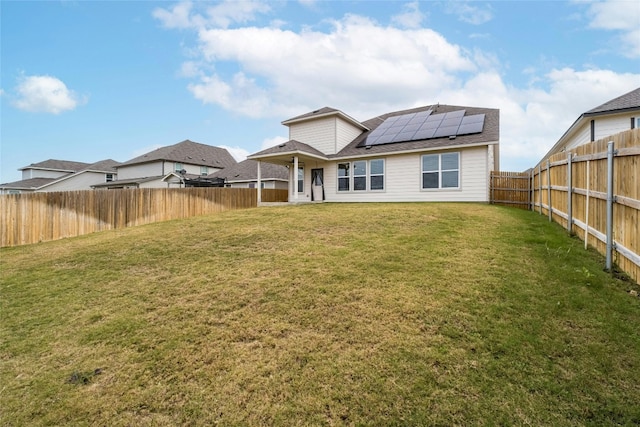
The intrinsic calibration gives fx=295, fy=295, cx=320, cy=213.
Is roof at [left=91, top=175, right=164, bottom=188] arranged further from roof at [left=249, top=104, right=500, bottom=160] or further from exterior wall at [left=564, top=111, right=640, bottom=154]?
exterior wall at [left=564, top=111, right=640, bottom=154]

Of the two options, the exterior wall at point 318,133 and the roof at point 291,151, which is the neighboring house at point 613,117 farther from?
the roof at point 291,151

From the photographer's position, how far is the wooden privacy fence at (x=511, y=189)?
43.3ft

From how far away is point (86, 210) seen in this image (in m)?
Answer: 11.4

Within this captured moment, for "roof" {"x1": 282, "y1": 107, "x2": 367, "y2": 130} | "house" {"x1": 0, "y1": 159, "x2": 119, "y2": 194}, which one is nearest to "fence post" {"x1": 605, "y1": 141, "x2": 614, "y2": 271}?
"roof" {"x1": 282, "y1": 107, "x2": 367, "y2": 130}

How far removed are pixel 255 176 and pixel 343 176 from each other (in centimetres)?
1237

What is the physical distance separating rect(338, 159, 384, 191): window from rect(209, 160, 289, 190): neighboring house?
9.53 metres

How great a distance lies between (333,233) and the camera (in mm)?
7547

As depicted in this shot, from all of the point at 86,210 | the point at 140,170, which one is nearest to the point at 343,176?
the point at 86,210

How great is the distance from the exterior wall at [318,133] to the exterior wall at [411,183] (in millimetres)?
1149

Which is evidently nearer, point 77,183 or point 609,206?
point 609,206

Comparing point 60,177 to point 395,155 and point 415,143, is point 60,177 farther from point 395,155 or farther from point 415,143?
point 415,143

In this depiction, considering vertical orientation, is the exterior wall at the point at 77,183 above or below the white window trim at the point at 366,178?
above

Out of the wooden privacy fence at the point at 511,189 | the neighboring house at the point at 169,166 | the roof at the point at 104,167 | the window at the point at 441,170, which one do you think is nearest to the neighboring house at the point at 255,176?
the neighboring house at the point at 169,166

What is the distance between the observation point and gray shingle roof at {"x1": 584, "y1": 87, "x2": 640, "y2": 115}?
12.6m
